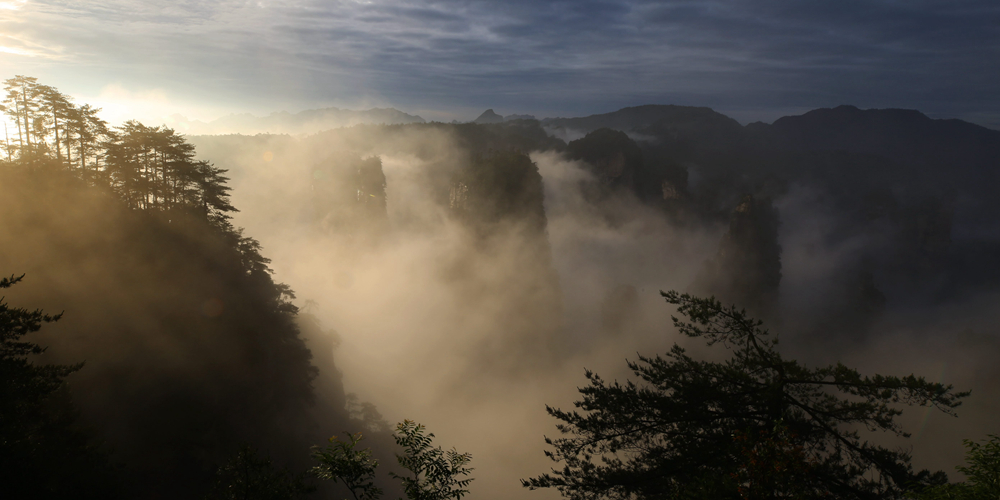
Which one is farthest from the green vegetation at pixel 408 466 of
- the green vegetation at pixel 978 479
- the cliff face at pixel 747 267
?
the cliff face at pixel 747 267

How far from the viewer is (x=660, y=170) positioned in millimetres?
139875

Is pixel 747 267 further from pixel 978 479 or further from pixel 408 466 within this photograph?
pixel 408 466

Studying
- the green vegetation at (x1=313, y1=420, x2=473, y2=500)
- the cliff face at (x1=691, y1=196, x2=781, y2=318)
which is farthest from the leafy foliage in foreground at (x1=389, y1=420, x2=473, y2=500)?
the cliff face at (x1=691, y1=196, x2=781, y2=318)

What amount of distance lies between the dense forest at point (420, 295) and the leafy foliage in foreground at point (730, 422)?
159 mm

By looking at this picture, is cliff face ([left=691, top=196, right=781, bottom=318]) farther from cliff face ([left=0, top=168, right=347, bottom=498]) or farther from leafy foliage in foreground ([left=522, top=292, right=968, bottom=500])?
cliff face ([left=0, top=168, right=347, bottom=498])

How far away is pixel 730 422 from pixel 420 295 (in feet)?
293

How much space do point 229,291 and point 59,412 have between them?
16818 millimetres

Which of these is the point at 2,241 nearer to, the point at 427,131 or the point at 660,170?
the point at 427,131

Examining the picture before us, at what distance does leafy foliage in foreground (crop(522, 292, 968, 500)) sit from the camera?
34.3ft

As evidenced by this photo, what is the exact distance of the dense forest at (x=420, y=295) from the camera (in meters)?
14.0

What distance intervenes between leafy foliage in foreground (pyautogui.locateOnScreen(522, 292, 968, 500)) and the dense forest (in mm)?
159

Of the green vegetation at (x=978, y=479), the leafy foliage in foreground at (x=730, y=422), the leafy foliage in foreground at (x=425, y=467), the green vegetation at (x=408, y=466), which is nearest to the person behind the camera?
the green vegetation at (x=978, y=479)

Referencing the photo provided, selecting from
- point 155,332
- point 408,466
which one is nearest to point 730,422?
point 408,466

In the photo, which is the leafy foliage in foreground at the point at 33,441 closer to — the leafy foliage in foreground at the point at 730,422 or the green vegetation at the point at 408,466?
the green vegetation at the point at 408,466
